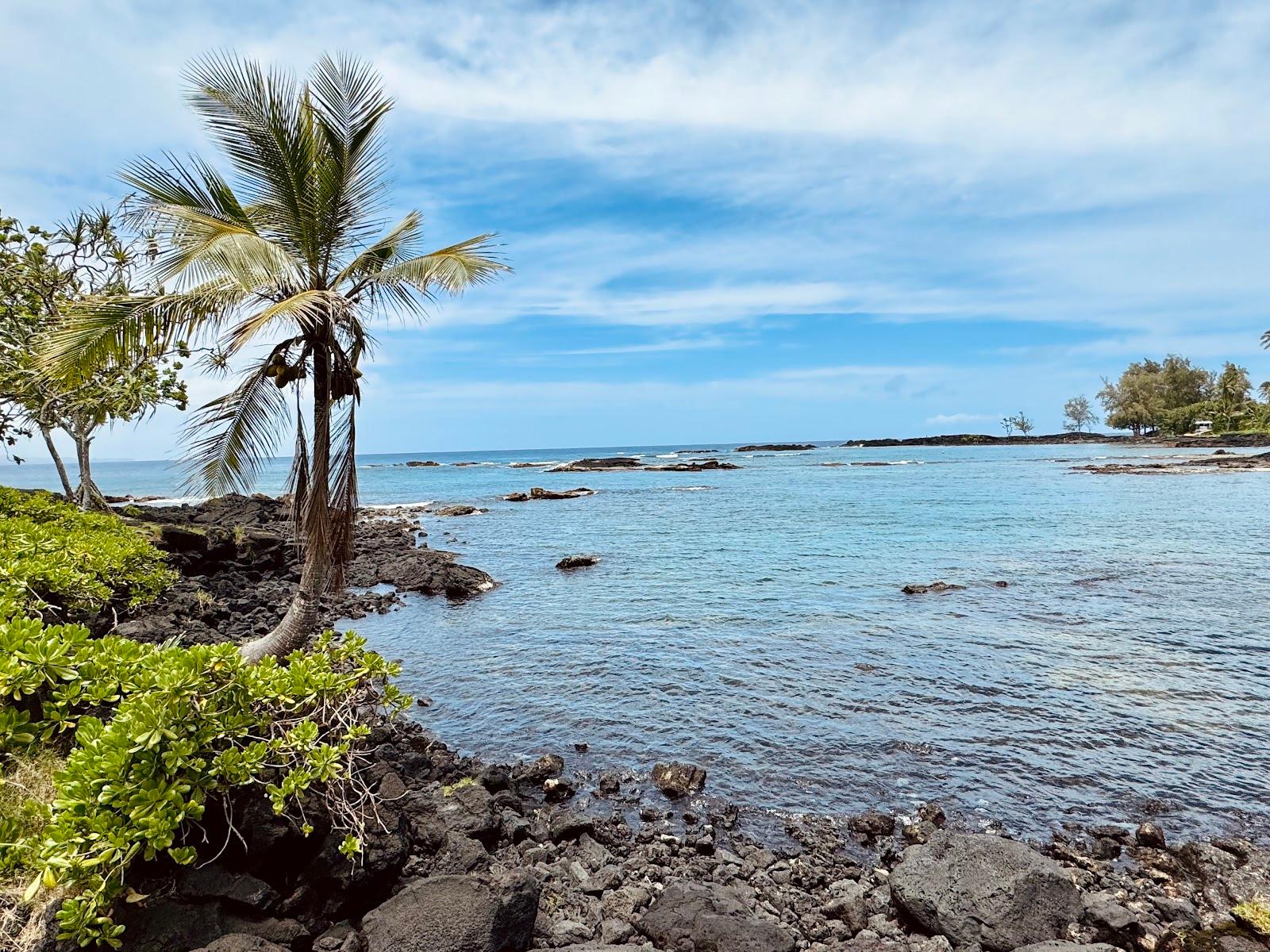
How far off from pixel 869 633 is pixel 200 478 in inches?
520

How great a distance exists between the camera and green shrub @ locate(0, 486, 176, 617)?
7.90m

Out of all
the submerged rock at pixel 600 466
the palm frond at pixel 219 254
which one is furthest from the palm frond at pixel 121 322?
the submerged rock at pixel 600 466

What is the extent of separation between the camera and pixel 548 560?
27.2 metres

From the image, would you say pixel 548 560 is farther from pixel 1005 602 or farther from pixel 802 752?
pixel 802 752

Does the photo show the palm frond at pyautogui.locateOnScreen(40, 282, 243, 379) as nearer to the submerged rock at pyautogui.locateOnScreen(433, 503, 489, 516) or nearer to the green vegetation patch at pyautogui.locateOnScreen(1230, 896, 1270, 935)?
the green vegetation patch at pyautogui.locateOnScreen(1230, 896, 1270, 935)

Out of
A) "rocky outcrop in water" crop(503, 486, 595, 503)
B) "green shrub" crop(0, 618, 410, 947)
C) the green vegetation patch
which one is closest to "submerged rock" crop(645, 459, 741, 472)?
"rocky outcrop in water" crop(503, 486, 595, 503)

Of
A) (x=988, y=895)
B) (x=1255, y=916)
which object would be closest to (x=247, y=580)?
(x=988, y=895)

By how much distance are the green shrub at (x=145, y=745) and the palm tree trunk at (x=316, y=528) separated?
3292 millimetres

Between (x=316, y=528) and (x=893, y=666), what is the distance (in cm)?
1053

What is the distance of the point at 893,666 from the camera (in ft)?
43.8

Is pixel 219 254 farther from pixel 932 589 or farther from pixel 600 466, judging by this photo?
pixel 600 466

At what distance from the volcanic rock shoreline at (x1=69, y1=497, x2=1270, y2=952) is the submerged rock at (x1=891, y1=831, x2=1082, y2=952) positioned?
15 millimetres

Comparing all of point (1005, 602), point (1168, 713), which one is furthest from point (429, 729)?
point (1005, 602)

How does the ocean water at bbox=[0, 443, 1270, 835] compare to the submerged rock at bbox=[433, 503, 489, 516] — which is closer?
the ocean water at bbox=[0, 443, 1270, 835]
